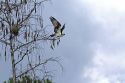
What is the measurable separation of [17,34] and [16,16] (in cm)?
38

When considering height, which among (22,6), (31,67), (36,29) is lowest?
(31,67)

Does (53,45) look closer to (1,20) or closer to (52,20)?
(52,20)

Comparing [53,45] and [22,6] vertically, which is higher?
[22,6]

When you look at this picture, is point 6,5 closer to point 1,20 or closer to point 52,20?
point 1,20

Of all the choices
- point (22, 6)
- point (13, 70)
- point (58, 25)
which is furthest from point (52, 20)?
point (13, 70)

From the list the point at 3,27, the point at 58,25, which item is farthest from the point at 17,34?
the point at 58,25

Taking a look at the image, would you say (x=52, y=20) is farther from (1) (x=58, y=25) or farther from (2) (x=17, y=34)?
(2) (x=17, y=34)

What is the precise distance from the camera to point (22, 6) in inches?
304

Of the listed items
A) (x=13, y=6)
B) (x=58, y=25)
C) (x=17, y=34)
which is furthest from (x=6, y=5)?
(x=58, y=25)

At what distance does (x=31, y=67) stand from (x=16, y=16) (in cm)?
107

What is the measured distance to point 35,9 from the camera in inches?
308

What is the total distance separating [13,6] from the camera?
25.6ft

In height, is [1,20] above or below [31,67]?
above

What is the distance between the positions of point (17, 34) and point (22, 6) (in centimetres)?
59
